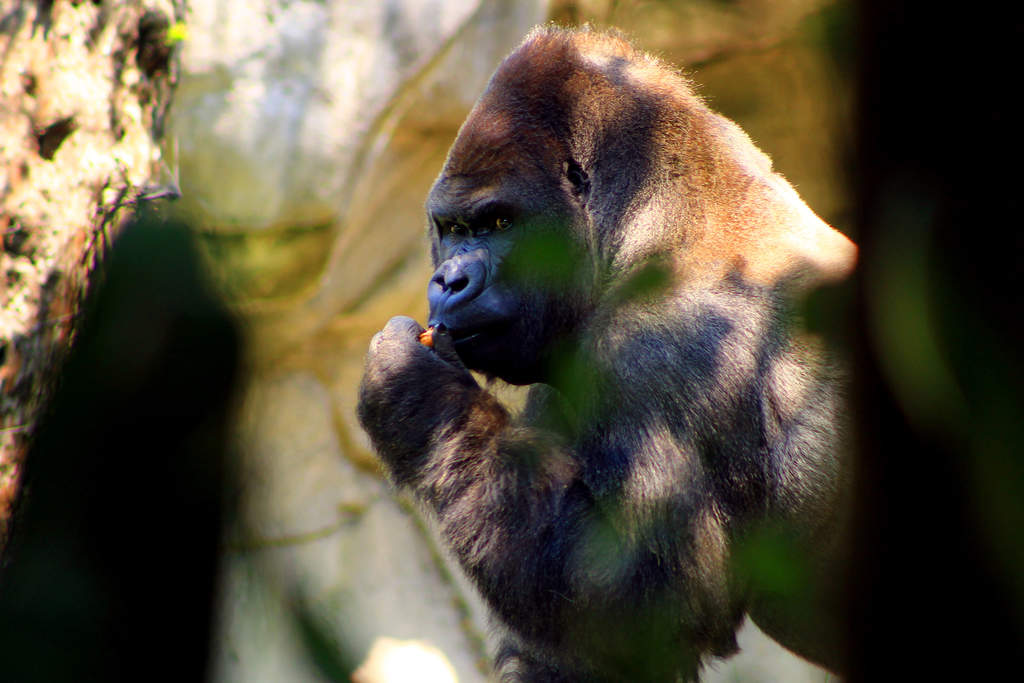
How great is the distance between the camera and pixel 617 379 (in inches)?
98.5

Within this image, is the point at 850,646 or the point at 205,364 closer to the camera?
the point at 850,646

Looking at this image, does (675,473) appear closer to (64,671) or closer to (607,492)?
(607,492)

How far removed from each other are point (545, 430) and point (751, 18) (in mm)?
4072

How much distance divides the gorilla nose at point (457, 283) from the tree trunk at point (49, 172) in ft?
3.60

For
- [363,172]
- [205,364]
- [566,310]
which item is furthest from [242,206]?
[205,364]

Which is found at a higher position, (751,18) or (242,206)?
(751,18)

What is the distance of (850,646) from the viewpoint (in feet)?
2.05

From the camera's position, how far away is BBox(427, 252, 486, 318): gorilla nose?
2842 millimetres

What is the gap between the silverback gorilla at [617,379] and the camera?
8.00 ft

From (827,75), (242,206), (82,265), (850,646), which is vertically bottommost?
(242,206)

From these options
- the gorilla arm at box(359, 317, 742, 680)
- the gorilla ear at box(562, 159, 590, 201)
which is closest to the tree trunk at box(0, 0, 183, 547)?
the gorilla arm at box(359, 317, 742, 680)

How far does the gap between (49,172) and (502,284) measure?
1.80m

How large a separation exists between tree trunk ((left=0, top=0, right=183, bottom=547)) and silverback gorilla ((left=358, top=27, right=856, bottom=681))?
123cm

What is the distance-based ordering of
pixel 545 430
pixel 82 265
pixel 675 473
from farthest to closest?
pixel 82 265, pixel 545 430, pixel 675 473
